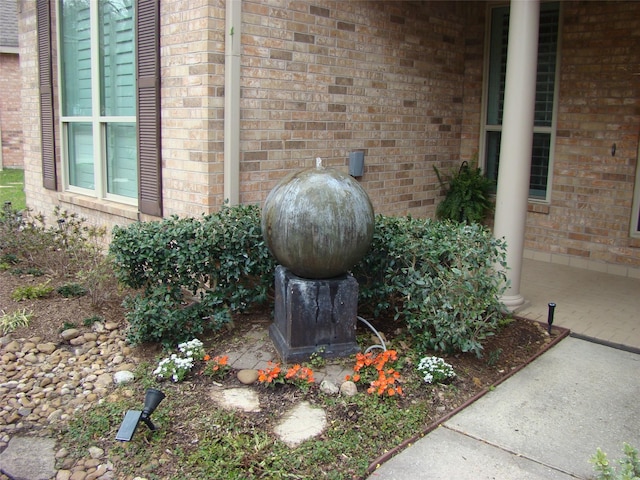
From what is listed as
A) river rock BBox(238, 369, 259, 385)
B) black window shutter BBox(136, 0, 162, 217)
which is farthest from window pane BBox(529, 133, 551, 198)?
river rock BBox(238, 369, 259, 385)

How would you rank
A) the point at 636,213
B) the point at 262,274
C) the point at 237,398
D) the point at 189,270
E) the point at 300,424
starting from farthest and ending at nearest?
the point at 636,213 < the point at 262,274 < the point at 189,270 < the point at 237,398 < the point at 300,424

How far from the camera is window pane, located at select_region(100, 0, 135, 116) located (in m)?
6.29

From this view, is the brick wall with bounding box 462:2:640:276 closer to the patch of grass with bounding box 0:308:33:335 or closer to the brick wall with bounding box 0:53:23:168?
the patch of grass with bounding box 0:308:33:335

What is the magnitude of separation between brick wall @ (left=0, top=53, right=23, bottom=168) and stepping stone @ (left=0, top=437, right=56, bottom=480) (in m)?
18.4

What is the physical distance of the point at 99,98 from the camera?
22.2ft

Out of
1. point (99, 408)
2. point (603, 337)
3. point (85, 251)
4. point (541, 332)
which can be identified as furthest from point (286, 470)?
point (85, 251)

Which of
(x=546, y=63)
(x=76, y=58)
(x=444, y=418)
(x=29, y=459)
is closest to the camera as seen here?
(x=29, y=459)

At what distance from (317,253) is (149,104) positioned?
2749mm

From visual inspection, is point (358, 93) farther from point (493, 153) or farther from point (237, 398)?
point (237, 398)

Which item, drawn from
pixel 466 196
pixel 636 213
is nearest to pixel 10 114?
pixel 466 196

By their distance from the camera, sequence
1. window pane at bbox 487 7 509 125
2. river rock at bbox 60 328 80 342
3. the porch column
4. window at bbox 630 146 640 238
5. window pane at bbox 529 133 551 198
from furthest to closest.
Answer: window pane at bbox 487 7 509 125
window pane at bbox 529 133 551 198
window at bbox 630 146 640 238
the porch column
river rock at bbox 60 328 80 342

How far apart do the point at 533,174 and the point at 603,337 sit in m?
3.00

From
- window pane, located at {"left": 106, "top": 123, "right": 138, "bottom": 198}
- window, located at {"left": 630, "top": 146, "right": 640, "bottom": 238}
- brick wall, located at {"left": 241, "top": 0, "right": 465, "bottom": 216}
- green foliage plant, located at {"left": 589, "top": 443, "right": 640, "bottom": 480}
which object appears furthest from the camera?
window, located at {"left": 630, "top": 146, "right": 640, "bottom": 238}

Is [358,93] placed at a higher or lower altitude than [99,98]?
higher
